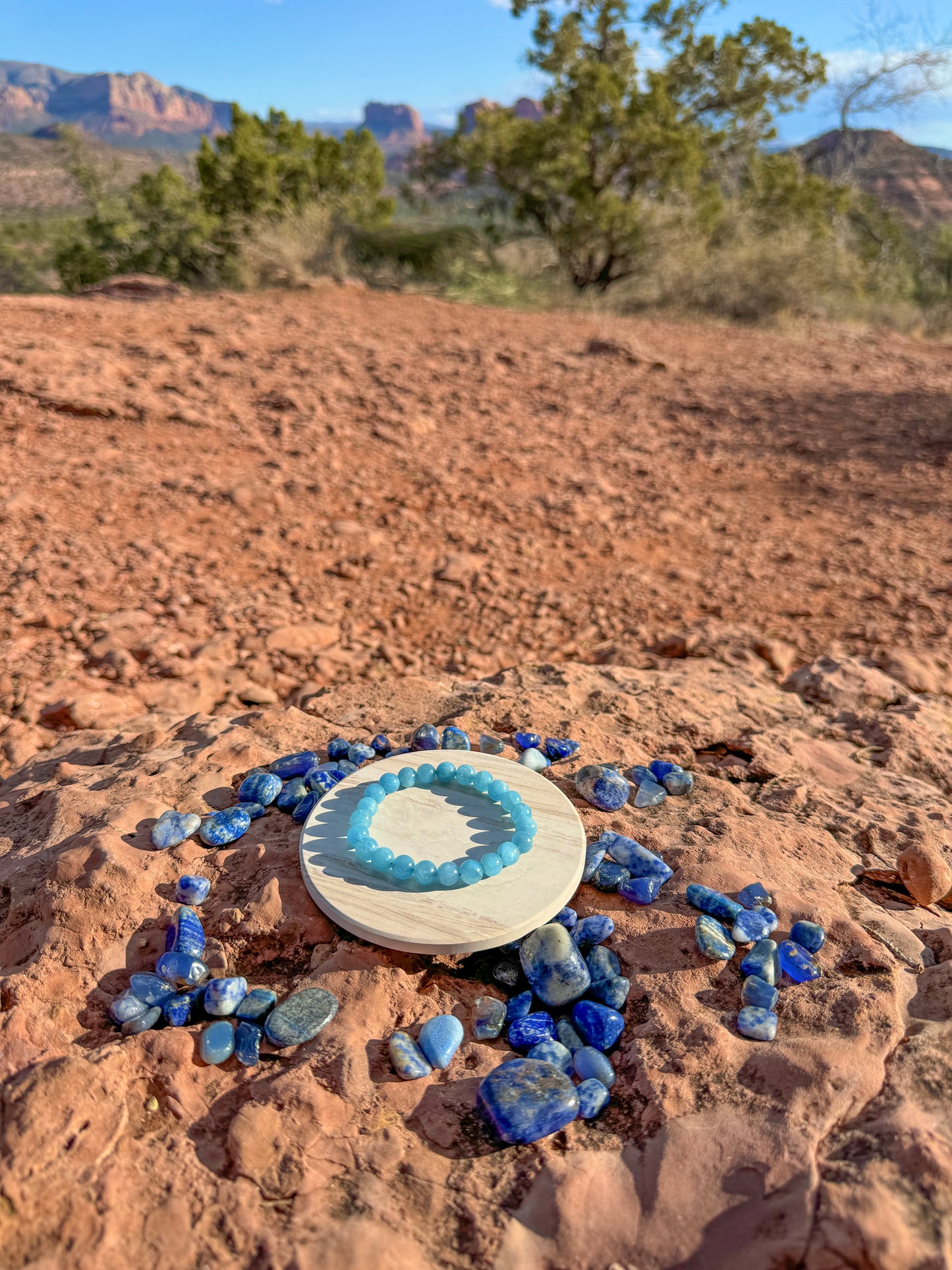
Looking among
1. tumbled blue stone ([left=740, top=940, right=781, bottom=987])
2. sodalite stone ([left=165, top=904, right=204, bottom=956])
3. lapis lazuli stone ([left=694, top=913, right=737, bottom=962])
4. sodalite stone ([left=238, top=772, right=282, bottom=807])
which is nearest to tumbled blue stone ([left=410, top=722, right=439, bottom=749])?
sodalite stone ([left=238, top=772, right=282, bottom=807])

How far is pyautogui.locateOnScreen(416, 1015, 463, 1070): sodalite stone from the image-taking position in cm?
136

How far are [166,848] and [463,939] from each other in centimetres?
75

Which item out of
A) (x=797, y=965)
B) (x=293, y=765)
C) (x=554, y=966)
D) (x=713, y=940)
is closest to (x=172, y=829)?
(x=293, y=765)

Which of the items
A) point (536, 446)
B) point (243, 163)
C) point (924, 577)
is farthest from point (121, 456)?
point (243, 163)

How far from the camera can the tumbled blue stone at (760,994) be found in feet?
4.69

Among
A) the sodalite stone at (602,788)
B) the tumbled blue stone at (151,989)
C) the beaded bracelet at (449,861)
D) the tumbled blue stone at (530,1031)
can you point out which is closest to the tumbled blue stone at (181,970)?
the tumbled blue stone at (151,989)

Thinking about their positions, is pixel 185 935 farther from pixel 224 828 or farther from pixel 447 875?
pixel 447 875

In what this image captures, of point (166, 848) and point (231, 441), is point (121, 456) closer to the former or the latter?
point (231, 441)

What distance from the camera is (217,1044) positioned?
1.34 meters

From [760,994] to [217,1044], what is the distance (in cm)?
102

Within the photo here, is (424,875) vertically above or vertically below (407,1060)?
above

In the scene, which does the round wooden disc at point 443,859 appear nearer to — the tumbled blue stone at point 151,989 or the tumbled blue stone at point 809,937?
the tumbled blue stone at point 151,989

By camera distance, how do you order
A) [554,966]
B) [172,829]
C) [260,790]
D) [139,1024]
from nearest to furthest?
[139,1024] → [554,966] → [172,829] → [260,790]

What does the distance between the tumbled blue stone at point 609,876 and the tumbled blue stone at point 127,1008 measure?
0.96 m
